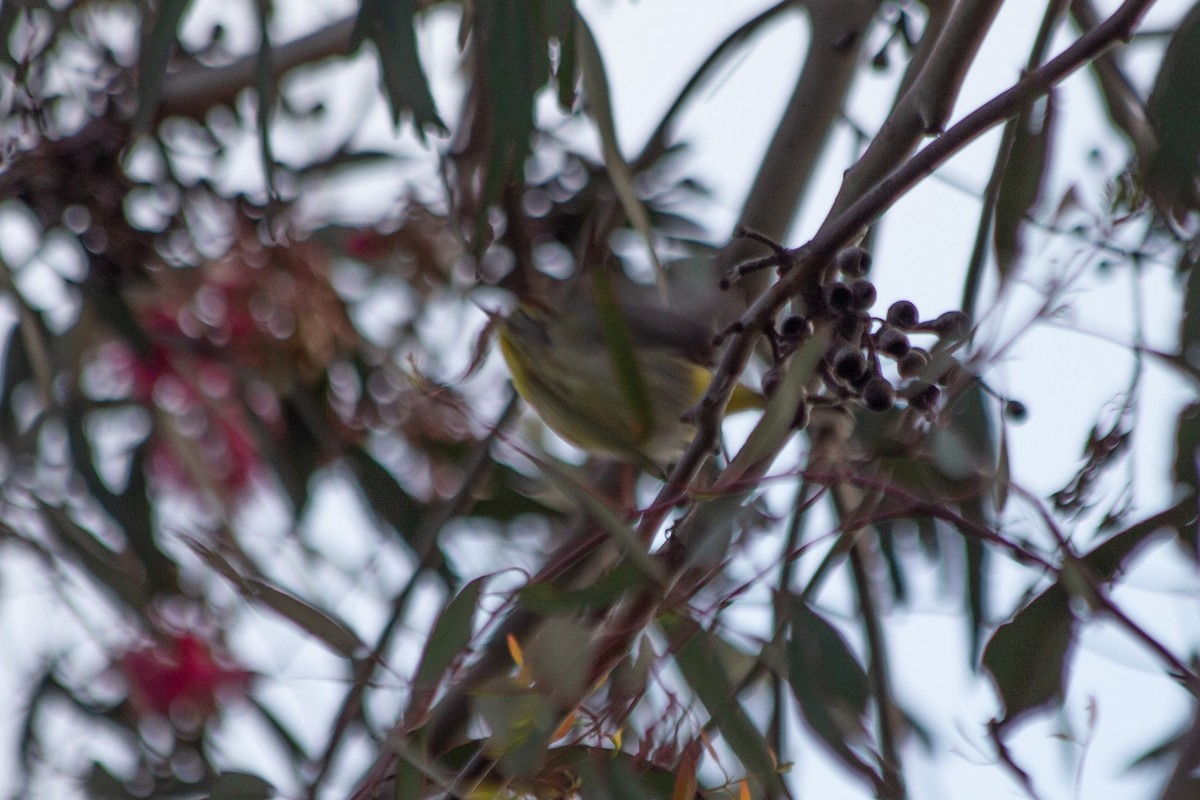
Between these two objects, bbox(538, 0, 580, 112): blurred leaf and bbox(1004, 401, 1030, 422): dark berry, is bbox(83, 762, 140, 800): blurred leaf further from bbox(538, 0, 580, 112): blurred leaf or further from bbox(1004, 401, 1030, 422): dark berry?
bbox(1004, 401, 1030, 422): dark berry

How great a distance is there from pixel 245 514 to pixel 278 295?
0.39m

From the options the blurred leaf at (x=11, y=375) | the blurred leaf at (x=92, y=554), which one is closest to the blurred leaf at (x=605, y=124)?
the blurred leaf at (x=92, y=554)

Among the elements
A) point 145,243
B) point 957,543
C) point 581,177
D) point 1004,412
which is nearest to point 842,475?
point 1004,412

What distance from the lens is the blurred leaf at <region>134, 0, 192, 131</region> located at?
122cm

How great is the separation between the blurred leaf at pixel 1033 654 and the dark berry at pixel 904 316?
207mm

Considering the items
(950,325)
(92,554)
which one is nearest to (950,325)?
(950,325)

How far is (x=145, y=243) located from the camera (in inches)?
73.5

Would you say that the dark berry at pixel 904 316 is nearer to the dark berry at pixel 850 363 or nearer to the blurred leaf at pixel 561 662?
the dark berry at pixel 850 363

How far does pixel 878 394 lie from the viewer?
79 centimetres

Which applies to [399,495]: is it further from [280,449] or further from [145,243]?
[145,243]

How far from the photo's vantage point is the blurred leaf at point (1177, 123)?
37.5 inches

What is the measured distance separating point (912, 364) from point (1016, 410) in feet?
0.35

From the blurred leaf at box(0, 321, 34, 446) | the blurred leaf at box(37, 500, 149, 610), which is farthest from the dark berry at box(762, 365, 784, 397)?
the blurred leaf at box(0, 321, 34, 446)

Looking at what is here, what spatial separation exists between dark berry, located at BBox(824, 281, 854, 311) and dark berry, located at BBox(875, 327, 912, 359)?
36 millimetres
